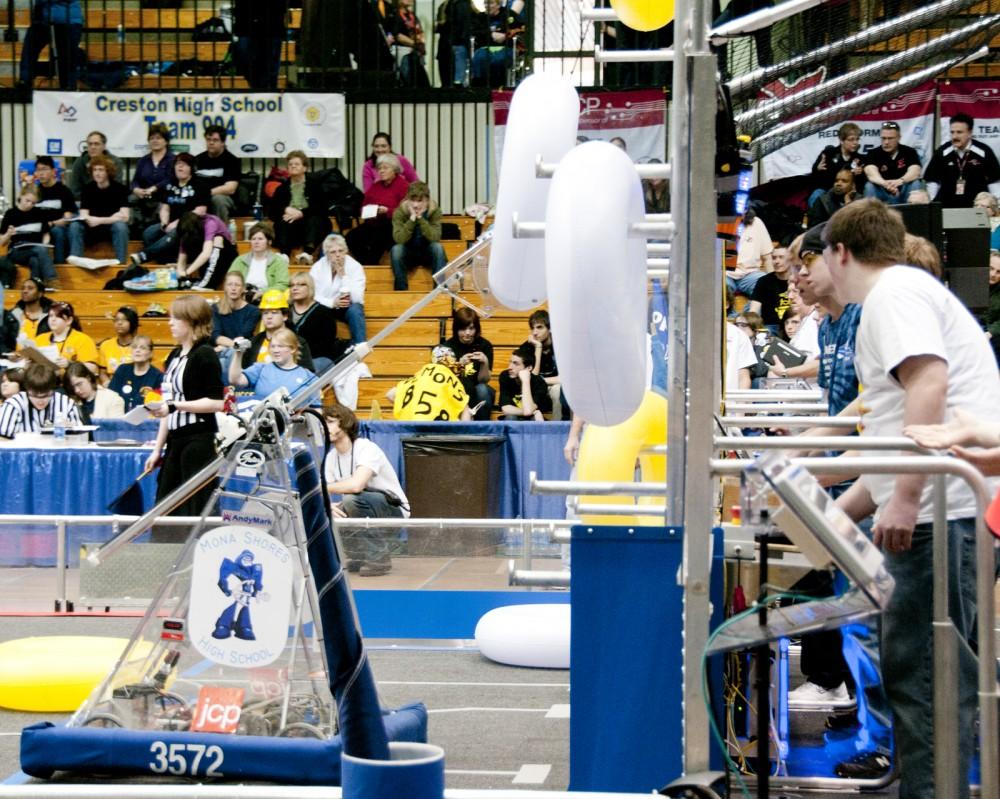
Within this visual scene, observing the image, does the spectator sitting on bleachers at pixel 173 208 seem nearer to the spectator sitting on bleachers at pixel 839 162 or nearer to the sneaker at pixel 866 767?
the spectator sitting on bleachers at pixel 839 162

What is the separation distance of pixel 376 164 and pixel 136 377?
477 cm

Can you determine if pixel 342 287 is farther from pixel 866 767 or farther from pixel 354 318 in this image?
pixel 866 767

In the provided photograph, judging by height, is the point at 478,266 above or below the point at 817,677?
above

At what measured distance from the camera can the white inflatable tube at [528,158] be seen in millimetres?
4234

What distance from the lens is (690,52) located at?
3.59 metres

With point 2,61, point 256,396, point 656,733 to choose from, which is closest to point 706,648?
point 656,733

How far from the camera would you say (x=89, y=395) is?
39.3 ft

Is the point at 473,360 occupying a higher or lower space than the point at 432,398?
higher

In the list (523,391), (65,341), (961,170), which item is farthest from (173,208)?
(961,170)

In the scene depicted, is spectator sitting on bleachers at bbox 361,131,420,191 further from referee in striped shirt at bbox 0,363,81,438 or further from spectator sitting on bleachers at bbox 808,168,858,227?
referee in striped shirt at bbox 0,363,81,438

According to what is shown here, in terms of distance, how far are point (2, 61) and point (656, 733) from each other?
57.9 ft

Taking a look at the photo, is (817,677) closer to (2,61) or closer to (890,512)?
(890,512)

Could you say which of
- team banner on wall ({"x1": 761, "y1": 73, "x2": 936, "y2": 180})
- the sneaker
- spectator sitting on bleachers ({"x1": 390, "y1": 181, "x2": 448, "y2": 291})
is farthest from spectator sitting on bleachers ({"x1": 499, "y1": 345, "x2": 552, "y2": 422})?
the sneaker

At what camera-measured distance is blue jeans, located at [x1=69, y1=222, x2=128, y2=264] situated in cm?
1617
